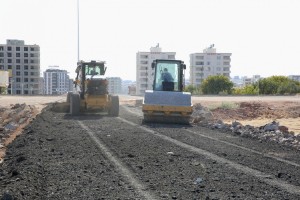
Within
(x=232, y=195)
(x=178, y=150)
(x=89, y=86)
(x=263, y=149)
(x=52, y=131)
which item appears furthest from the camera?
(x=89, y=86)

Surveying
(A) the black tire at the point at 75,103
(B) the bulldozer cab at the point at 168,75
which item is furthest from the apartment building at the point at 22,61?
(B) the bulldozer cab at the point at 168,75

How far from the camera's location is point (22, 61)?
495ft

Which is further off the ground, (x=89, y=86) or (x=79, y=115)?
(x=89, y=86)

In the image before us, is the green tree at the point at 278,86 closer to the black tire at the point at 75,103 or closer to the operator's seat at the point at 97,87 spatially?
the operator's seat at the point at 97,87

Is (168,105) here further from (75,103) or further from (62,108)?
(62,108)

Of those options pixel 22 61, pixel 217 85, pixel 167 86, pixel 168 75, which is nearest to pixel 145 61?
pixel 22 61

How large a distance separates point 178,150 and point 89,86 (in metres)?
12.4

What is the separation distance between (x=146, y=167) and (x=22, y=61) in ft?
484

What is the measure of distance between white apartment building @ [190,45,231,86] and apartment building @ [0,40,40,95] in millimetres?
52667

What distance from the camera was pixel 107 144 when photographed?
13688mm

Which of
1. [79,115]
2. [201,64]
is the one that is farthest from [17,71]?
[79,115]

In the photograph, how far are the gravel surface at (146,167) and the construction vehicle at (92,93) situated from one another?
771 cm

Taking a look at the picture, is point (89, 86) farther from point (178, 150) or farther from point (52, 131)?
point (178, 150)

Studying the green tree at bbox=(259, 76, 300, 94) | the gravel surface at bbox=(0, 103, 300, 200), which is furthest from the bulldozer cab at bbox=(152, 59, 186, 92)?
the green tree at bbox=(259, 76, 300, 94)
